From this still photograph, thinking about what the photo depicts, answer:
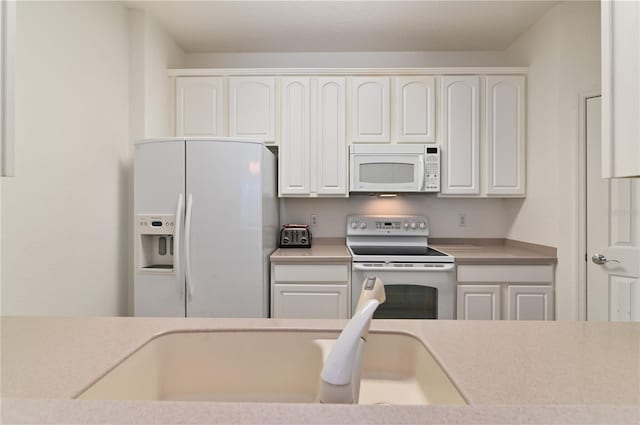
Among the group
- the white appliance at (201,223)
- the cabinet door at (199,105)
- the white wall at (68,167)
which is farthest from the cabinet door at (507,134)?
the white wall at (68,167)

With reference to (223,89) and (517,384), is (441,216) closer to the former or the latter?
(223,89)

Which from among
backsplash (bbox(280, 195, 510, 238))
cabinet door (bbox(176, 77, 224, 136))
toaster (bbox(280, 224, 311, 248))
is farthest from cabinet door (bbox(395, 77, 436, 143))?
cabinet door (bbox(176, 77, 224, 136))

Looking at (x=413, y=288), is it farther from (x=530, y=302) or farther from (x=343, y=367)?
(x=343, y=367)

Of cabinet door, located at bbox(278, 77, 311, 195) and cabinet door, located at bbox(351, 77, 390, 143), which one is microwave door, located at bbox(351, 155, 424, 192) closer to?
cabinet door, located at bbox(351, 77, 390, 143)

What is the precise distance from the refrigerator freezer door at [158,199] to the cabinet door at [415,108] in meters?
1.72

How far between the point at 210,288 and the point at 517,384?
6.53ft

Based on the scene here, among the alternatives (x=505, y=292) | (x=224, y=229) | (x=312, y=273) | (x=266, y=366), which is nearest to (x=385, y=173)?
(x=312, y=273)

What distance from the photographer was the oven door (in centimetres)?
247

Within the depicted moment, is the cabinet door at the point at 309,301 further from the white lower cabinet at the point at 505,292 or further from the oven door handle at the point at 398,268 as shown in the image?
the white lower cabinet at the point at 505,292

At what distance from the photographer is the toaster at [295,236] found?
295cm

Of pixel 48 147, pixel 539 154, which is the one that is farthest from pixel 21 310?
pixel 539 154

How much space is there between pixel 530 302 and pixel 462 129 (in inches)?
55.7

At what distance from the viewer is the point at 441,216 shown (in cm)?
319

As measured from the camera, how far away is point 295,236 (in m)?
2.97
